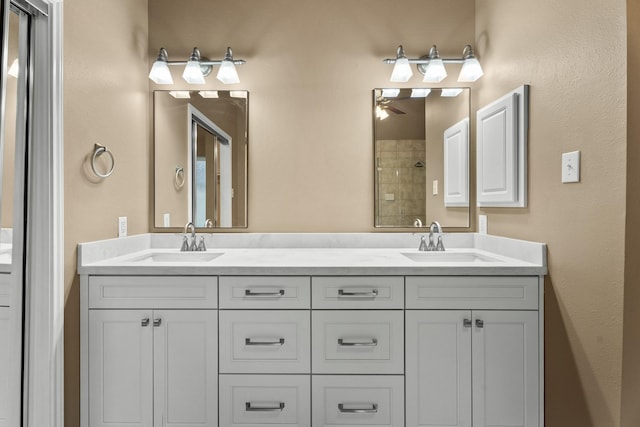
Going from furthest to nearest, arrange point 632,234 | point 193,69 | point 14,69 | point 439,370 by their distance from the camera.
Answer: point 193,69, point 439,370, point 14,69, point 632,234

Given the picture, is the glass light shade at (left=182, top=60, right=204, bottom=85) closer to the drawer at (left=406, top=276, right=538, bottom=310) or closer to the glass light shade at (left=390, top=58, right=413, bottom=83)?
the glass light shade at (left=390, top=58, right=413, bottom=83)

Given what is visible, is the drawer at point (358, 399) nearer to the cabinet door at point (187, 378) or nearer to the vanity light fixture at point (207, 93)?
the cabinet door at point (187, 378)

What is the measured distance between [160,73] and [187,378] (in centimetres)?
167

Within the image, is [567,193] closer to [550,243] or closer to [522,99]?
[550,243]

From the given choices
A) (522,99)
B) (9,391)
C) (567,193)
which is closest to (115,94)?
(9,391)

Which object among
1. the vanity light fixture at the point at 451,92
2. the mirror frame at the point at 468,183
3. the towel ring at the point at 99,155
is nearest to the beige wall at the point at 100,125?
the towel ring at the point at 99,155

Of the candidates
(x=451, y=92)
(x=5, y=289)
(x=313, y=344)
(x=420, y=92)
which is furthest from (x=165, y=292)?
(x=451, y=92)

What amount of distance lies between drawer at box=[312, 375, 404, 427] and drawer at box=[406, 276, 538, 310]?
353 millimetres

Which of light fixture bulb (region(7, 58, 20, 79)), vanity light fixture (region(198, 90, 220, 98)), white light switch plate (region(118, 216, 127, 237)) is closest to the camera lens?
light fixture bulb (region(7, 58, 20, 79))

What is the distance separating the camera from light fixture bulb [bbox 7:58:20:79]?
1318 mm

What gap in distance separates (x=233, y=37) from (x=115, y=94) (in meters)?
0.78

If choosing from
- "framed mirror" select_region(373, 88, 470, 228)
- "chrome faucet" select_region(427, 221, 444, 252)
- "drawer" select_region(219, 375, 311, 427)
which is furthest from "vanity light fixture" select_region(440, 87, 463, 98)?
"drawer" select_region(219, 375, 311, 427)

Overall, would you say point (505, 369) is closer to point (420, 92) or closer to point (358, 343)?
point (358, 343)

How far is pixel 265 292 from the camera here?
1.59m
